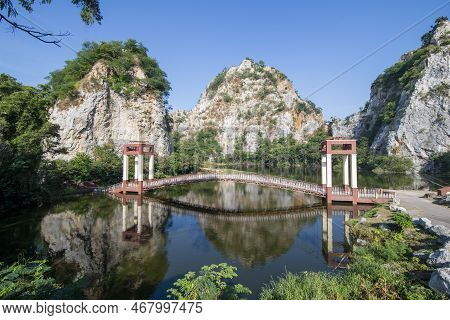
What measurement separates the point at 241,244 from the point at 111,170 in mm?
24764

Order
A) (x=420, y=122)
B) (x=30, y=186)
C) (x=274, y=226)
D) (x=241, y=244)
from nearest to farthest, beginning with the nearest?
(x=241, y=244)
(x=274, y=226)
(x=30, y=186)
(x=420, y=122)

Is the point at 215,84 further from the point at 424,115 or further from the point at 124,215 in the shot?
the point at 124,215

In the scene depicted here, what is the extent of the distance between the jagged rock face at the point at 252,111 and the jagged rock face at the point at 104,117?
172 feet

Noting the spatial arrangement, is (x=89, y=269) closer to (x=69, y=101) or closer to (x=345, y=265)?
(x=345, y=265)

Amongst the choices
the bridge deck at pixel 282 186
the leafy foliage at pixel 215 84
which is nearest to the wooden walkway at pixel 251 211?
the bridge deck at pixel 282 186

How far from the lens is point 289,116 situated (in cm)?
10244

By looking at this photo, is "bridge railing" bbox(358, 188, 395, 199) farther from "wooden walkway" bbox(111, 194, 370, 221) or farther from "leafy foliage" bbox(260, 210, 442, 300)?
"leafy foliage" bbox(260, 210, 442, 300)

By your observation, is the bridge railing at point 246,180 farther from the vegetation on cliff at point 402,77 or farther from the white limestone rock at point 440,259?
the vegetation on cliff at point 402,77

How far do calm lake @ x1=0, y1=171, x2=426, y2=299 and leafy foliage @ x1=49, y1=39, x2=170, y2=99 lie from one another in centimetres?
2331

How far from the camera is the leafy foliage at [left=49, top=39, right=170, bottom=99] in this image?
4241cm

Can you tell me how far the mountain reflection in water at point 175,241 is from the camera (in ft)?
37.0

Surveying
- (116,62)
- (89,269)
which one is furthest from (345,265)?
(116,62)

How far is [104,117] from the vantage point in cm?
4162

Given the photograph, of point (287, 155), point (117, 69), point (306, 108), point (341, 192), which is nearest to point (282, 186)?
point (341, 192)
